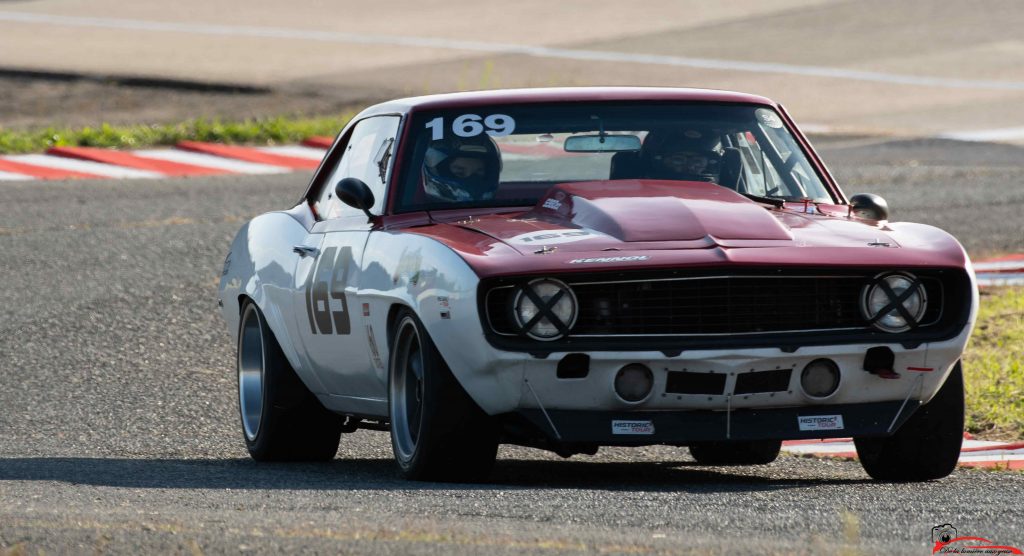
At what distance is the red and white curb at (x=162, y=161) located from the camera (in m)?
17.6

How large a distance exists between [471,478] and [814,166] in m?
2.13

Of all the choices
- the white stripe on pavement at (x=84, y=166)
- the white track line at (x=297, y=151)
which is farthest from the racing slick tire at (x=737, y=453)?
the white track line at (x=297, y=151)

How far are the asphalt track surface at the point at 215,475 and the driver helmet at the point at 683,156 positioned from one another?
45.1 inches

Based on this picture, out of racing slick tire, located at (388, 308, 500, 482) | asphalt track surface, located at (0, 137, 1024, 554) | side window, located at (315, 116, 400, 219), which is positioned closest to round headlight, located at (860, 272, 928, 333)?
asphalt track surface, located at (0, 137, 1024, 554)

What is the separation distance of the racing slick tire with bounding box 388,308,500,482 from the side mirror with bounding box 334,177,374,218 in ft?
2.48

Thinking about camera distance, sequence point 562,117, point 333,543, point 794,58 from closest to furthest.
A: point 333,543 < point 562,117 < point 794,58

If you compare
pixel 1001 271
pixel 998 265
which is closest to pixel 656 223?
pixel 1001 271

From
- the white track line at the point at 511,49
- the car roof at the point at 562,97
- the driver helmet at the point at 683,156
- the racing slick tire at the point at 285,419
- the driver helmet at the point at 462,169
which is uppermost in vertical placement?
the car roof at the point at 562,97

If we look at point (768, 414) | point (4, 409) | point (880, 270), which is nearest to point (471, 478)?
point (768, 414)

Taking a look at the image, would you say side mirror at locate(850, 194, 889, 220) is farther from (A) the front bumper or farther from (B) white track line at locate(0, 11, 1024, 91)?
(B) white track line at locate(0, 11, 1024, 91)

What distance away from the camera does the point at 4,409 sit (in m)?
9.05

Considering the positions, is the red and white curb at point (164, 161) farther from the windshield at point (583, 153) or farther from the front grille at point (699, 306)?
the front grille at point (699, 306)

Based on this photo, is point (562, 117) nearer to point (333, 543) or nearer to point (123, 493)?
point (123, 493)

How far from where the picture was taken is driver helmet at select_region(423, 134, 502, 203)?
7070 millimetres
